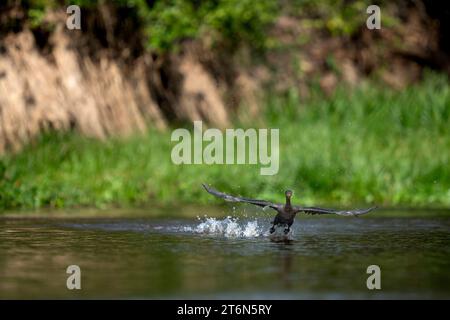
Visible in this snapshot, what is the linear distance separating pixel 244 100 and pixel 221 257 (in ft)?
49.7

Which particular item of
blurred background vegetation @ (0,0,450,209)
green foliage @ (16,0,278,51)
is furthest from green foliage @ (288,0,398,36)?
green foliage @ (16,0,278,51)

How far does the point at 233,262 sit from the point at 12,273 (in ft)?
6.91

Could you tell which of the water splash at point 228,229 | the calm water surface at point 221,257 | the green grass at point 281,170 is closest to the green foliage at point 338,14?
the green grass at point 281,170

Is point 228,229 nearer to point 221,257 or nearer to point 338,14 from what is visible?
point 221,257

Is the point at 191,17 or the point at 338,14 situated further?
the point at 338,14

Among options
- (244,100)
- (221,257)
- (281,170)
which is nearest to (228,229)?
(221,257)

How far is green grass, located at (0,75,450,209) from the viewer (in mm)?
18641

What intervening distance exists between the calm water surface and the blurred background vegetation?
376cm

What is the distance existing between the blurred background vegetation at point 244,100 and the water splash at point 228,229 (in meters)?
4.08

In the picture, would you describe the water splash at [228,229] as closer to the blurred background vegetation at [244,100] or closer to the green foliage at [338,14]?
the blurred background vegetation at [244,100]

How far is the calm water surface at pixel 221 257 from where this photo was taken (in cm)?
895

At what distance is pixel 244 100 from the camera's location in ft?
85.4
